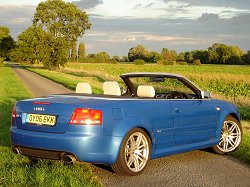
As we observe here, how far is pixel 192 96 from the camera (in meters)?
8.02

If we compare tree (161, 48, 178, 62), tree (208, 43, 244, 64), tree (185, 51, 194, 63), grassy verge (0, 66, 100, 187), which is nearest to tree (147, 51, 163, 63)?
tree (161, 48, 178, 62)

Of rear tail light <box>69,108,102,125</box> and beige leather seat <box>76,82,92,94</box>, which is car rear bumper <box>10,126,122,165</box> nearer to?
rear tail light <box>69,108,102,125</box>

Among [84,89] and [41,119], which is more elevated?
[84,89]

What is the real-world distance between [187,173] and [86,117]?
1.64 meters

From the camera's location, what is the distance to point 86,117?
19.1 ft

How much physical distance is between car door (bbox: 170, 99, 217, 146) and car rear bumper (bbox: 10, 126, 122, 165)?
1.30 metres

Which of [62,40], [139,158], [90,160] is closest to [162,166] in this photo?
[139,158]

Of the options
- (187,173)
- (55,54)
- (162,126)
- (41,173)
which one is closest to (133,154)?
(162,126)

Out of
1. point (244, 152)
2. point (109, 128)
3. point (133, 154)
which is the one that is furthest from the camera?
point (244, 152)

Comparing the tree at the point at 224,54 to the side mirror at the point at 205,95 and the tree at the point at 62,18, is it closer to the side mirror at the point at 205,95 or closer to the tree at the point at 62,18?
the tree at the point at 62,18

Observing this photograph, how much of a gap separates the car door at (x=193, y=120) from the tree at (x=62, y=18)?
73996 millimetres

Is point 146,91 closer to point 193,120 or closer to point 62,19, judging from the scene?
point 193,120

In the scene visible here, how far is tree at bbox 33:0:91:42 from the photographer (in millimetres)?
80625

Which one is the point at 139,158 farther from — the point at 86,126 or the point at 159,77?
the point at 159,77
